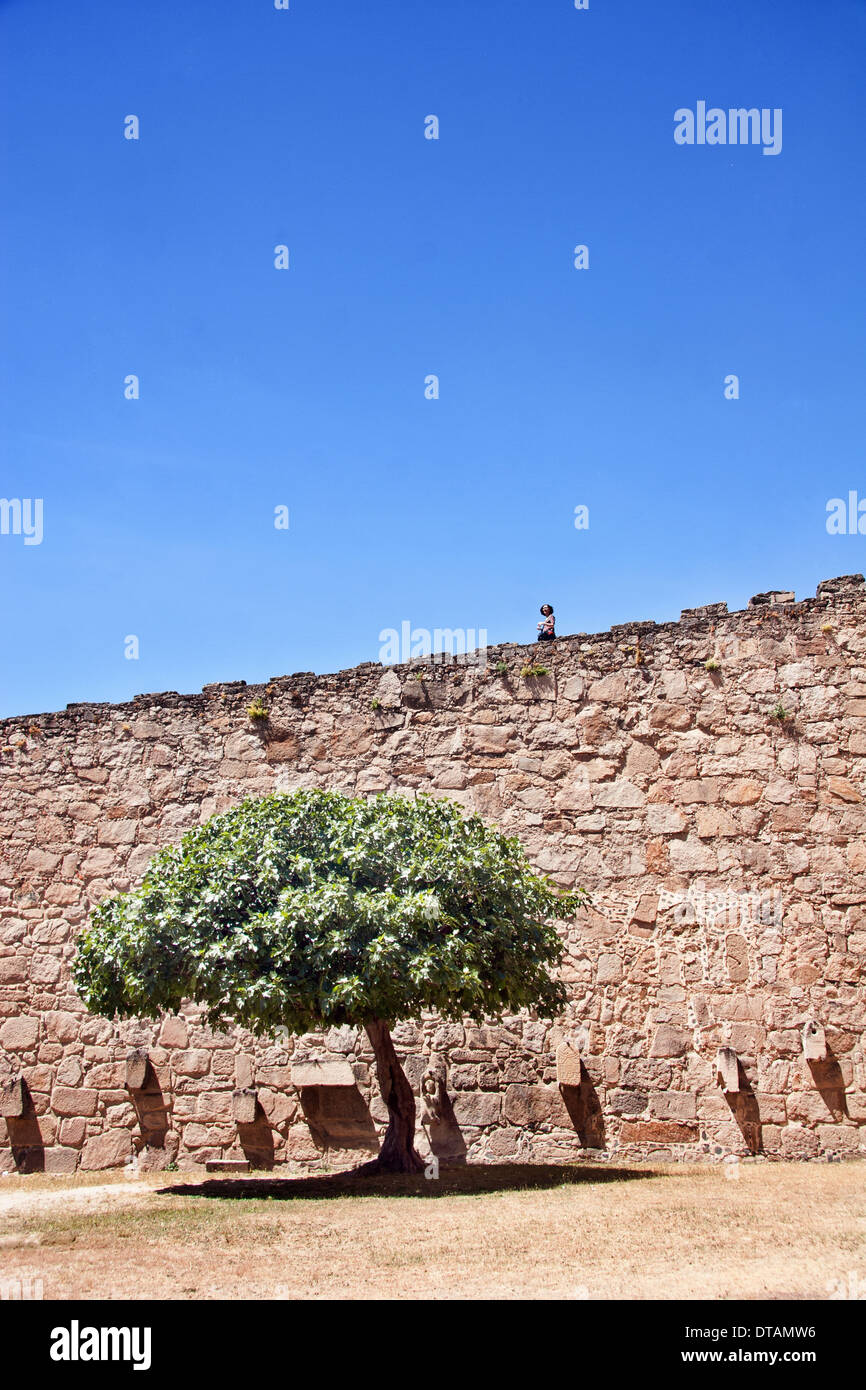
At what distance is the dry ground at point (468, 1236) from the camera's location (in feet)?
18.6

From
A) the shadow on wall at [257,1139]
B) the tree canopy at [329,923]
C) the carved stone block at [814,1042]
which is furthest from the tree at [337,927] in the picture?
the carved stone block at [814,1042]

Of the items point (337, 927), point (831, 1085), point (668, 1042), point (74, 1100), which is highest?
point (337, 927)

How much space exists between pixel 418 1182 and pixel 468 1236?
7.91ft

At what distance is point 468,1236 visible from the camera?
687cm

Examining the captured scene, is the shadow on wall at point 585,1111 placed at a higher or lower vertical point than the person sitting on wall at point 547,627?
lower

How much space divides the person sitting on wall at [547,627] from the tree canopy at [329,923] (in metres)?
2.71

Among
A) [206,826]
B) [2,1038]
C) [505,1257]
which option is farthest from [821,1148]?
[2,1038]

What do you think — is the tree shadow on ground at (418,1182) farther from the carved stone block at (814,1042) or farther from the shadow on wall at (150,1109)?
the carved stone block at (814,1042)

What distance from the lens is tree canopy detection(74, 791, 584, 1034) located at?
8.57 metres

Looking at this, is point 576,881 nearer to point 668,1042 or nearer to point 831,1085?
point 668,1042

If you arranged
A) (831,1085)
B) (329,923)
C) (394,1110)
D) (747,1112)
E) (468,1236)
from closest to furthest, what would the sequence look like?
(468,1236) → (329,923) → (394,1110) → (831,1085) → (747,1112)

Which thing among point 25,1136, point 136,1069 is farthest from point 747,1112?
point 25,1136

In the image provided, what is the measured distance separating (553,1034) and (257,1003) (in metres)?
3.54
